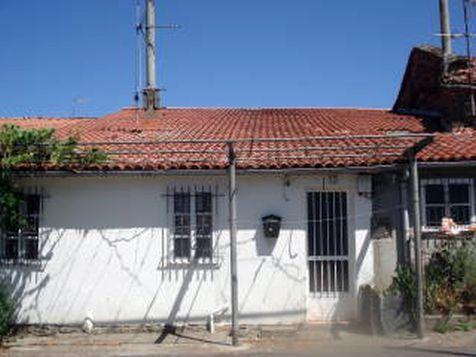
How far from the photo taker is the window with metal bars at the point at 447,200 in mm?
11616

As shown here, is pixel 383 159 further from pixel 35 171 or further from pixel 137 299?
pixel 35 171

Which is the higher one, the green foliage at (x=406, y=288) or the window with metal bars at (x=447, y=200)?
the window with metal bars at (x=447, y=200)

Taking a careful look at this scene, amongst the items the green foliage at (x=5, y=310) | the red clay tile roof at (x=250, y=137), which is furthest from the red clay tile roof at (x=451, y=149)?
the green foliage at (x=5, y=310)

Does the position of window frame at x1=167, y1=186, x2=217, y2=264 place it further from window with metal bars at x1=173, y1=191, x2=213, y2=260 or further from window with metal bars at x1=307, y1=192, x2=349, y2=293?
window with metal bars at x1=307, y1=192, x2=349, y2=293

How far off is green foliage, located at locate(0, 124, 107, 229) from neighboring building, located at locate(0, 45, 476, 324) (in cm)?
29

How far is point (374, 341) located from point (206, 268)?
10.4 feet

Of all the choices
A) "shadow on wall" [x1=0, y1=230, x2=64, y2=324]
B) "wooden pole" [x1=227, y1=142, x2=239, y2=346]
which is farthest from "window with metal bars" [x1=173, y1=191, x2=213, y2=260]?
"shadow on wall" [x1=0, y1=230, x2=64, y2=324]

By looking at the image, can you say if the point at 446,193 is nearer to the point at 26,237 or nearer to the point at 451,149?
the point at 451,149

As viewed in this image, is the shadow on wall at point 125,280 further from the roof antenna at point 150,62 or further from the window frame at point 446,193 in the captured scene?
the roof antenna at point 150,62

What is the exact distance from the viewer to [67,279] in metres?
11.2

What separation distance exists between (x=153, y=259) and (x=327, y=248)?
3189 mm

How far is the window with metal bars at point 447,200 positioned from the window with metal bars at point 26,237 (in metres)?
7.12

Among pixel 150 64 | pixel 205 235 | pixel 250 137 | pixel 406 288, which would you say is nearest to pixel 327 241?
pixel 406 288

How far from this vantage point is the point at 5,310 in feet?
34.4
